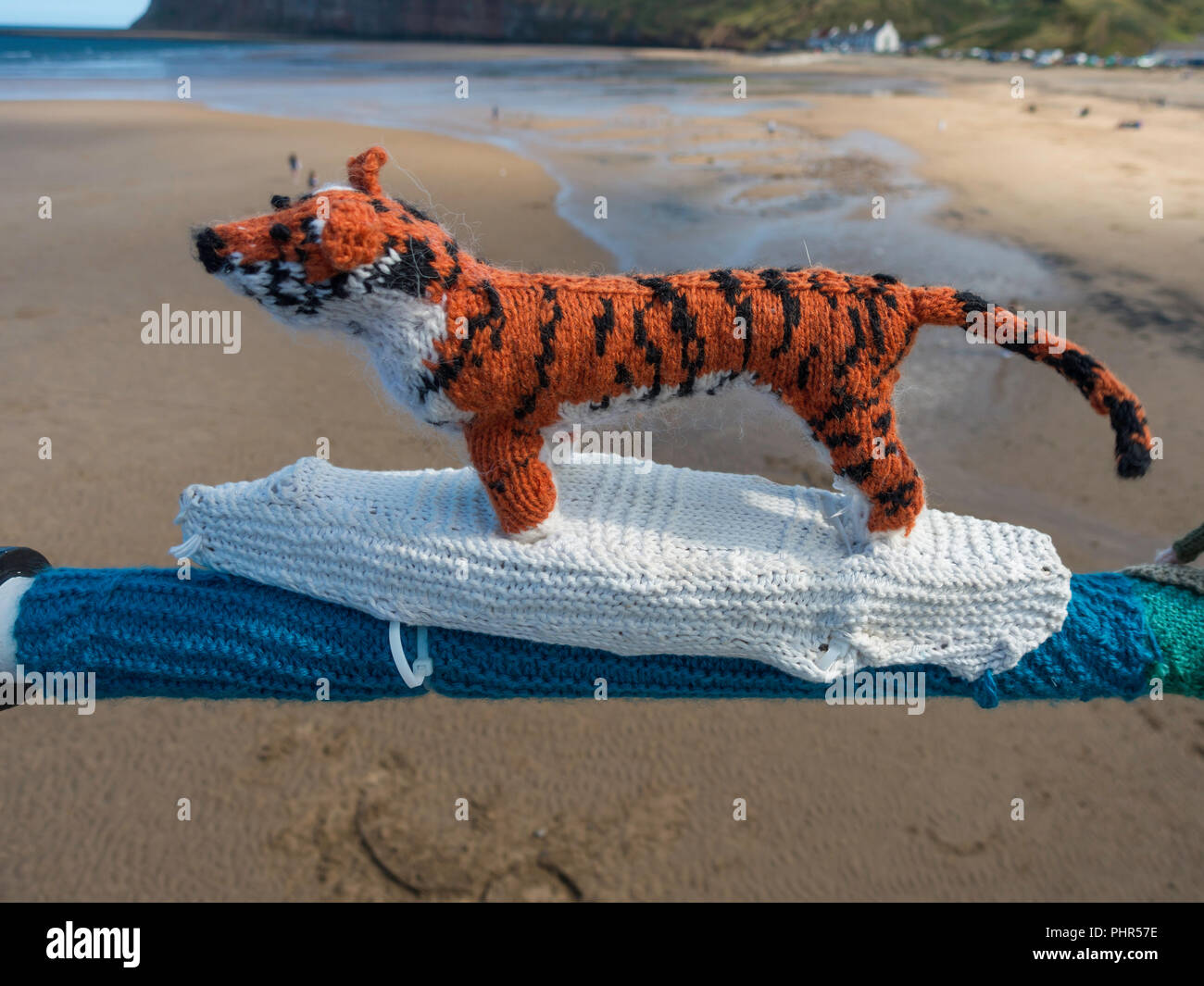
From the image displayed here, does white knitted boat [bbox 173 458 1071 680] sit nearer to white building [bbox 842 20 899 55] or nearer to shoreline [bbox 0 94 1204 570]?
shoreline [bbox 0 94 1204 570]

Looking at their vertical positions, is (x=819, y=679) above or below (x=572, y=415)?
below

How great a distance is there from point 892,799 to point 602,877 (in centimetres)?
126

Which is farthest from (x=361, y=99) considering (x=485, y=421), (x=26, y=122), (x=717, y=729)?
(x=485, y=421)

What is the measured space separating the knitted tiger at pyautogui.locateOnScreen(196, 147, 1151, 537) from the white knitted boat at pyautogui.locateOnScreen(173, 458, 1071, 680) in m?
0.19

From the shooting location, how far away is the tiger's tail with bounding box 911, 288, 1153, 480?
4.42 feet

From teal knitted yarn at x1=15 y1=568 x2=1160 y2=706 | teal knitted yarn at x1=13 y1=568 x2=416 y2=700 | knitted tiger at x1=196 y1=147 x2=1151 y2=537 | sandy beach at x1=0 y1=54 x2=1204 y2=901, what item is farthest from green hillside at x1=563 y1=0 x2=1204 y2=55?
teal knitted yarn at x1=13 y1=568 x2=416 y2=700

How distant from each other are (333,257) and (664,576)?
75 cm

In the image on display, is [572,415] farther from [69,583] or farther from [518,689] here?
[69,583]

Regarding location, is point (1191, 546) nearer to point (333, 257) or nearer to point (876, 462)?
point (876, 462)

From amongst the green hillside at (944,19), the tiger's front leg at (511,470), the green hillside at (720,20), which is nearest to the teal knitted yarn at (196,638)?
the tiger's front leg at (511,470)

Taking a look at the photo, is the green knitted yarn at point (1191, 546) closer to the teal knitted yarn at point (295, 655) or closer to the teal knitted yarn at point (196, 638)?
the teal knitted yarn at point (295, 655)

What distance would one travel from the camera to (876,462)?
144cm

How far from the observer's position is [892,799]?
137 inches

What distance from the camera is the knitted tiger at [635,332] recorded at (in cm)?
133
